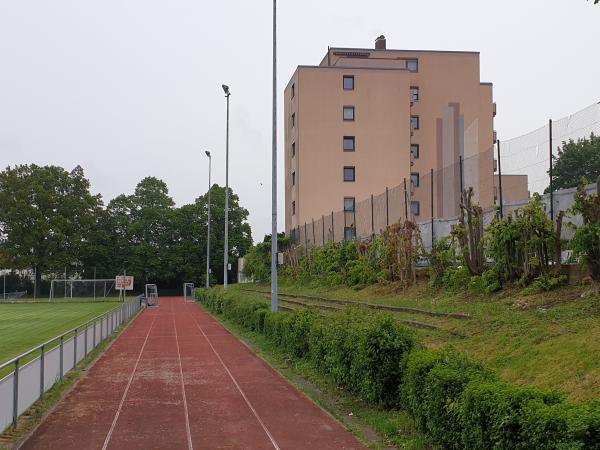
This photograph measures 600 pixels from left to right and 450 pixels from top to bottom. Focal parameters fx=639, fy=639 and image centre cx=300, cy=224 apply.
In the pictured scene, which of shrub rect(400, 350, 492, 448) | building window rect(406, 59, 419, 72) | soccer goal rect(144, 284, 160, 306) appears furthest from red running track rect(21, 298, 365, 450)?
building window rect(406, 59, 419, 72)

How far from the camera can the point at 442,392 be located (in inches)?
268

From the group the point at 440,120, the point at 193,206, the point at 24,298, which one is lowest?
the point at 24,298

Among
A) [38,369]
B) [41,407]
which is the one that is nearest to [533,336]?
[41,407]

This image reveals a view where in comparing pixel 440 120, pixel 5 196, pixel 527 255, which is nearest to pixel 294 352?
pixel 527 255

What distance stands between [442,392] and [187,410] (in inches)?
193

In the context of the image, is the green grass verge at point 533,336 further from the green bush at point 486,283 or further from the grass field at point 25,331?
the grass field at point 25,331

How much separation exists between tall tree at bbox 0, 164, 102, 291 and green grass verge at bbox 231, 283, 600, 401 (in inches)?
2355

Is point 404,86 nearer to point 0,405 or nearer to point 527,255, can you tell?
point 527,255

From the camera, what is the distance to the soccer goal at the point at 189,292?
2354 inches

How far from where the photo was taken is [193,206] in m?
78.5

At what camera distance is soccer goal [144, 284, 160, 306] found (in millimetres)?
50384

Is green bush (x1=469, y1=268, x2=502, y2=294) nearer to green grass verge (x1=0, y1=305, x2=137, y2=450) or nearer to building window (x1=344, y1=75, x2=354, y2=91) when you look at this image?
green grass verge (x1=0, y1=305, x2=137, y2=450)

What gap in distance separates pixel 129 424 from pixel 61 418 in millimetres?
1212

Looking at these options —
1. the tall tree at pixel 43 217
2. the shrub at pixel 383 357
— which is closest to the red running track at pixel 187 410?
the shrub at pixel 383 357
